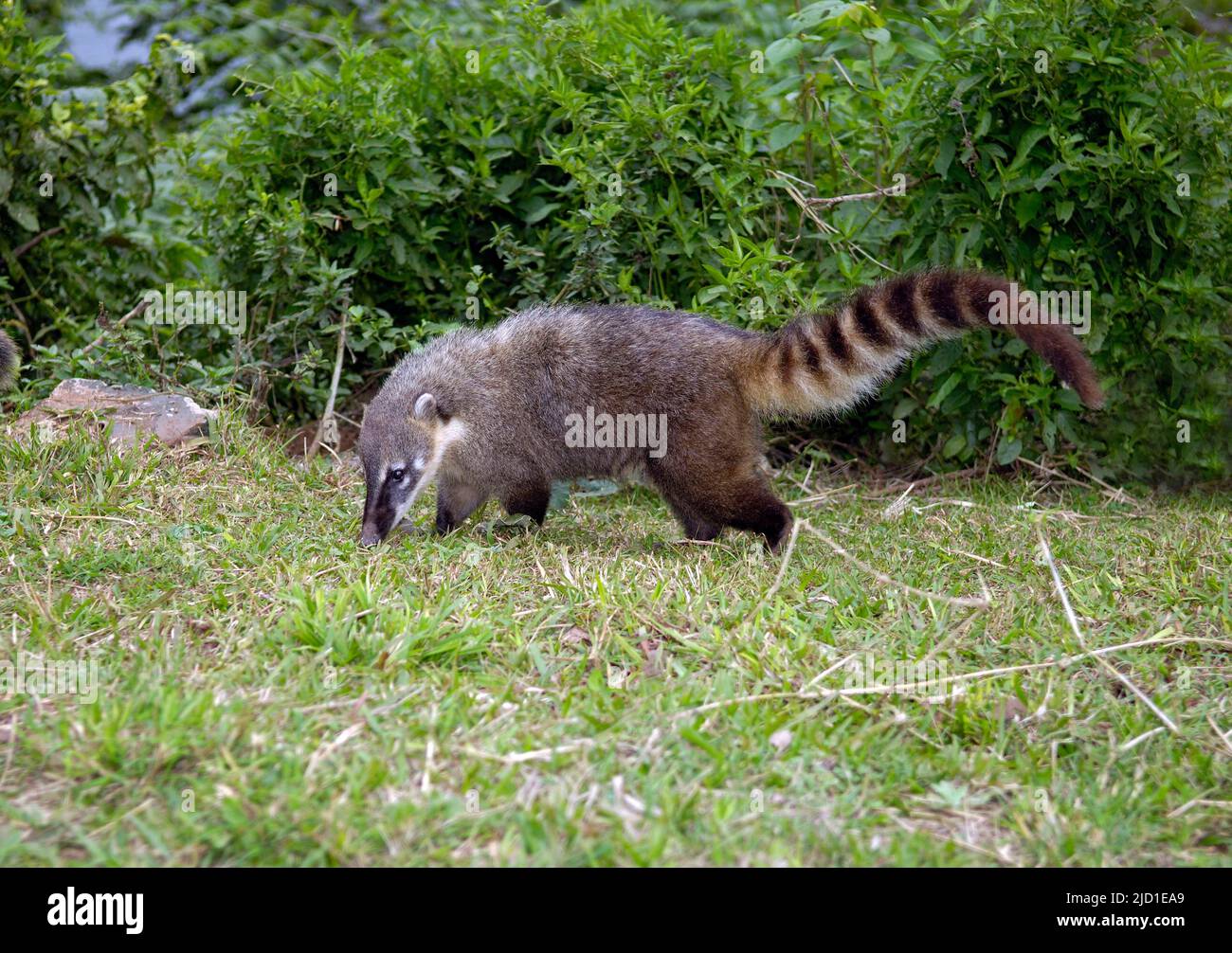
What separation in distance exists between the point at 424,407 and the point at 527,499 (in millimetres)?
681

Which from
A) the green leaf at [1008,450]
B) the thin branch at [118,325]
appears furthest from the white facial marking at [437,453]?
the green leaf at [1008,450]

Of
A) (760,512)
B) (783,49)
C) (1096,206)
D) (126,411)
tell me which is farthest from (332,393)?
(1096,206)

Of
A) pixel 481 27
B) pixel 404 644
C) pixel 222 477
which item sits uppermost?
pixel 481 27

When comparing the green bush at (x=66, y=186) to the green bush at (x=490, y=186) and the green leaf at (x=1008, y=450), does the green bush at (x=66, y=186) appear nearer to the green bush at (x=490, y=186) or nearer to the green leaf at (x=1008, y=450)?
the green bush at (x=490, y=186)

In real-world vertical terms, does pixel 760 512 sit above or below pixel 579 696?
below

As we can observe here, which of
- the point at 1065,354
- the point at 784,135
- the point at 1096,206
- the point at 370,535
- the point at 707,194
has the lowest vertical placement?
the point at 370,535

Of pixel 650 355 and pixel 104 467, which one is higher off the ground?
pixel 650 355

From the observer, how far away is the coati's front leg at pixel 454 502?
19.8 feet

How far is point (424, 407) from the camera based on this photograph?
19.1 ft

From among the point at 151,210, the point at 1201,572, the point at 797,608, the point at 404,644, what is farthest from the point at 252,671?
the point at 151,210

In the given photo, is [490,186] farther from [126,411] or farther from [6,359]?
[6,359]

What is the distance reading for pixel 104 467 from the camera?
5.71m
